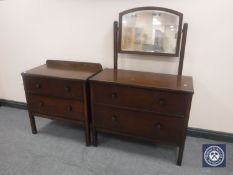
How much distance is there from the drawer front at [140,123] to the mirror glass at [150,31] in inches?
23.0

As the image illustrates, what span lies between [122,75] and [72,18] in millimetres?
787

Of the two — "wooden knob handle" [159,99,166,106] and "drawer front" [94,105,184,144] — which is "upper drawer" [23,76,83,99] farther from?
"wooden knob handle" [159,99,166,106]

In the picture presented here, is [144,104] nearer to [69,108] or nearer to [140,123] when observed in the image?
[140,123]

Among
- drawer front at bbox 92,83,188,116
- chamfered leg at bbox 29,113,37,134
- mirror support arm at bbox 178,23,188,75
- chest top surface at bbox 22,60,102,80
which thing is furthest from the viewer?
chamfered leg at bbox 29,113,37,134

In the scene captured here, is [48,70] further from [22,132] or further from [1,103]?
[1,103]

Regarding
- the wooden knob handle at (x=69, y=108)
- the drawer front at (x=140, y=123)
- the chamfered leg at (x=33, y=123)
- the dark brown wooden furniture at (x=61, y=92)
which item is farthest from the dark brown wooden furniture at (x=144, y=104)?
the chamfered leg at (x=33, y=123)

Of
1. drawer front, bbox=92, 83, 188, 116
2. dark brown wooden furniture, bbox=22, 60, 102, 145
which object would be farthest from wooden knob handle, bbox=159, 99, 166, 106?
dark brown wooden furniture, bbox=22, 60, 102, 145

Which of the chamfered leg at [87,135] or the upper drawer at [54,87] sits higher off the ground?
the upper drawer at [54,87]

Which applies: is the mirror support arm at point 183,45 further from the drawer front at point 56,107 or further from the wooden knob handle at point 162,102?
the drawer front at point 56,107

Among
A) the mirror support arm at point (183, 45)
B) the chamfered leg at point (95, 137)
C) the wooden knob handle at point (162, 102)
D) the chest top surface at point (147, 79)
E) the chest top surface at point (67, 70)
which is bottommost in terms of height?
the chamfered leg at point (95, 137)

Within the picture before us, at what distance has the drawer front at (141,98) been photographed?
1.46 metres

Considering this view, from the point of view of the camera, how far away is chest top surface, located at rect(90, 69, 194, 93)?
1.47m

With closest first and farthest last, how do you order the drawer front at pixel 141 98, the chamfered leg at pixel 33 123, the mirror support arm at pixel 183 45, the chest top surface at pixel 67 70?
1. the drawer front at pixel 141 98
2. the mirror support arm at pixel 183 45
3. the chest top surface at pixel 67 70
4. the chamfered leg at pixel 33 123

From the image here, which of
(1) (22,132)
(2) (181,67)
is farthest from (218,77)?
(1) (22,132)
